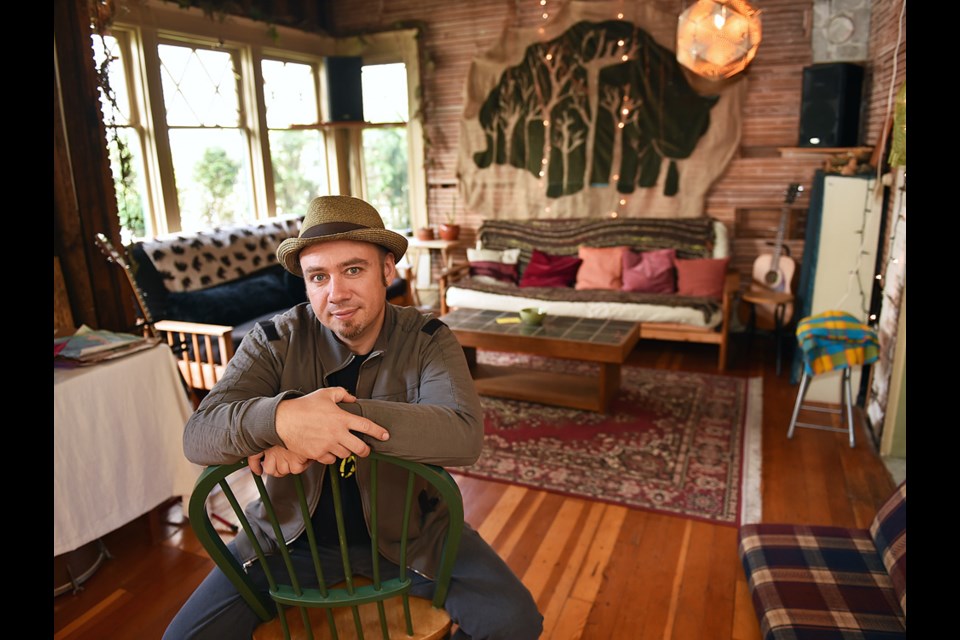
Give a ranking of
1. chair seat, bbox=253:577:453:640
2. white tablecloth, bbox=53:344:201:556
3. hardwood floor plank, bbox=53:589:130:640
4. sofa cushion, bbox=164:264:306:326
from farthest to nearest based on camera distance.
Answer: sofa cushion, bbox=164:264:306:326, white tablecloth, bbox=53:344:201:556, hardwood floor plank, bbox=53:589:130:640, chair seat, bbox=253:577:453:640

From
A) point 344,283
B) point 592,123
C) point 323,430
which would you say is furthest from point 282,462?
point 592,123

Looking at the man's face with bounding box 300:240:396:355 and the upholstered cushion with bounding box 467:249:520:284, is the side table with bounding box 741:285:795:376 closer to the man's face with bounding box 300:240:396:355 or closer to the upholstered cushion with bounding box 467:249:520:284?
the upholstered cushion with bounding box 467:249:520:284

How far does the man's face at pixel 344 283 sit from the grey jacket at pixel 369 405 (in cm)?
9

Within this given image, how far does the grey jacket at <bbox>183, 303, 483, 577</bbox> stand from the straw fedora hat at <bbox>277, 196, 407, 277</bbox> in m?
0.21

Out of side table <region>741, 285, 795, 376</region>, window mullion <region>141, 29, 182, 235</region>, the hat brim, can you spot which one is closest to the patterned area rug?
side table <region>741, 285, 795, 376</region>

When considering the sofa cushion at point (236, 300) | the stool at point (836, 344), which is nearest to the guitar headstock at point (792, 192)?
the stool at point (836, 344)

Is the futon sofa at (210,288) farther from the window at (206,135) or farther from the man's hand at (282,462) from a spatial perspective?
Result: the man's hand at (282,462)

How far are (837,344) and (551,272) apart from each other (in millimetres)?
2503

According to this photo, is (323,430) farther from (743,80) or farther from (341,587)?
(743,80)

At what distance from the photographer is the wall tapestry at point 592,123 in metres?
5.25

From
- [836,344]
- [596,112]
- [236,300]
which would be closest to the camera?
[836,344]

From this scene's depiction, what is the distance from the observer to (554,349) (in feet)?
12.6

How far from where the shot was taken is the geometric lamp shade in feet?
10.9
